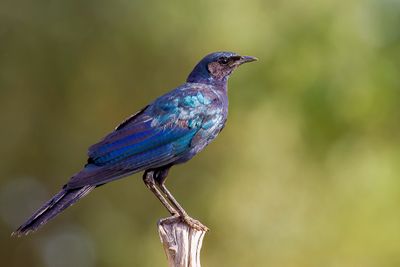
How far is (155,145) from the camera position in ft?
29.5

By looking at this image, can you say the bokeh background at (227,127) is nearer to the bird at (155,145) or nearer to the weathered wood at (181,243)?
the bird at (155,145)

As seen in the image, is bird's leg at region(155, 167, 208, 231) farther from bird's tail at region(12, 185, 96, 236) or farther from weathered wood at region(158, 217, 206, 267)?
bird's tail at region(12, 185, 96, 236)

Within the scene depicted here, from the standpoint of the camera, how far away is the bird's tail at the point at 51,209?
8.34 metres

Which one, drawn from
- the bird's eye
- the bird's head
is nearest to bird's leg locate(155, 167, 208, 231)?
the bird's head

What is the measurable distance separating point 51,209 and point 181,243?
3.54 ft

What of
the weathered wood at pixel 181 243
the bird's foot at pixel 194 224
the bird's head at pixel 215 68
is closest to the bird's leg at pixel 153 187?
the bird's foot at pixel 194 224

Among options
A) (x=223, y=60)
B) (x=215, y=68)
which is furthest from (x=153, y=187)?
(x=223, y=60)

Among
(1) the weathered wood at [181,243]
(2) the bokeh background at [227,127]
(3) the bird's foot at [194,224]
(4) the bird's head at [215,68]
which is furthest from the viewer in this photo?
(2) the bokeh background at [227,127]

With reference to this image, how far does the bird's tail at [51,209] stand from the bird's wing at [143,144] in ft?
0.27

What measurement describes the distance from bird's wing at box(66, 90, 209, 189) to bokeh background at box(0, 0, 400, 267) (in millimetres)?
6708

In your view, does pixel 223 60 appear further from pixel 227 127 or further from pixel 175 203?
pixel 227 127

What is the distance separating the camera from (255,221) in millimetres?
16188

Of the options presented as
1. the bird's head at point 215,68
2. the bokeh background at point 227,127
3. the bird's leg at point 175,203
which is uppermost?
the bokeh background at point 227,127

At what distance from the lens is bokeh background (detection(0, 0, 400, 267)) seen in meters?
16.2
